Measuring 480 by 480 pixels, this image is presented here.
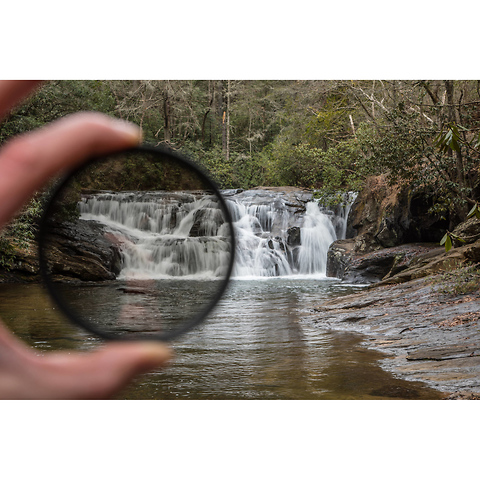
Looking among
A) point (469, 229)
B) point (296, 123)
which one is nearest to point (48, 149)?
point (296, 123)

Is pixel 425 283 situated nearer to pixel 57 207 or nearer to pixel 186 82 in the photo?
pixel 186 82

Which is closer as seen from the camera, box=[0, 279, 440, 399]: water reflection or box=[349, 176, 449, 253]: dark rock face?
box=[0, 279, 440, 399]: water reflection

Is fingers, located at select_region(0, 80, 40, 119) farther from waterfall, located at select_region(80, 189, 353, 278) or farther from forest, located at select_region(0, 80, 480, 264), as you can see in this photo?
forest, located at select_region(0, 80, 480, 264)

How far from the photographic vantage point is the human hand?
470 millimetres

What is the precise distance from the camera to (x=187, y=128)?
3.63 m

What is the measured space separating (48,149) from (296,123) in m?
4.08

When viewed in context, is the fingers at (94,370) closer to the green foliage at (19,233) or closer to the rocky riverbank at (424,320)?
→ the rocky riverbank at (424,320)

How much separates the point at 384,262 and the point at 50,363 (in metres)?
4.91

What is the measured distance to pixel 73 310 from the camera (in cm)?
75

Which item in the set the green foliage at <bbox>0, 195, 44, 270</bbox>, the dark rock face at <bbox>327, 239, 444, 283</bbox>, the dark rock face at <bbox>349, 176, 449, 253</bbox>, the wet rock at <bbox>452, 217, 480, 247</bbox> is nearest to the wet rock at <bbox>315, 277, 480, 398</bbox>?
the wet rock at <bbox>452, 217, 480, 247</bbox>

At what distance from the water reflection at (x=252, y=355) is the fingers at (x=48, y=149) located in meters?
2.01

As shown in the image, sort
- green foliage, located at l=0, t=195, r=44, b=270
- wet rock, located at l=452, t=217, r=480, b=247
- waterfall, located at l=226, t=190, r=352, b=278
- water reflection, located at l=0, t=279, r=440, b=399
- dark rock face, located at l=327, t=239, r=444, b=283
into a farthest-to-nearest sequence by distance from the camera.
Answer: waterfall, located at l=226, t=190, r=352, b=278, dark rock face, located at l=327, t=239, r=444, b=283, wet rock, located at l=452, t=217, r=480, b=247, green foliage, located at l=0, t=195, r=44, b=270, water reflection, located at l=0, t=279, r=440, b=399

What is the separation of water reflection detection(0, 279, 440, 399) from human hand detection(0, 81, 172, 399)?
72.4 inches
